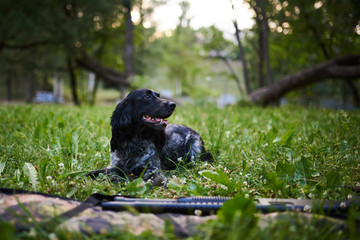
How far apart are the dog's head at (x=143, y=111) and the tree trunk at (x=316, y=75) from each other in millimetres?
11169

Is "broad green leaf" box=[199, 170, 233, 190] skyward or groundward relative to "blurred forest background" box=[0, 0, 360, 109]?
groundward

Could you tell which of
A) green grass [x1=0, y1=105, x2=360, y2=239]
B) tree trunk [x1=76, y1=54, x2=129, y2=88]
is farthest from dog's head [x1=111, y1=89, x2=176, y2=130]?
tree trunk [x1=76, y1=54, x2=129, y2=88]

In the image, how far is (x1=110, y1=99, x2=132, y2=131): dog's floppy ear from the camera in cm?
287

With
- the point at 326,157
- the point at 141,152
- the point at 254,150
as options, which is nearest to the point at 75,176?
the point at 141,152

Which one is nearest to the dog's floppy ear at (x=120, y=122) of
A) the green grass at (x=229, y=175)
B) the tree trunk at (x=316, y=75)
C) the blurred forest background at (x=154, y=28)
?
the green grass at (x=229, y=175)

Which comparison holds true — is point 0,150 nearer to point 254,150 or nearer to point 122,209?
point 122,209

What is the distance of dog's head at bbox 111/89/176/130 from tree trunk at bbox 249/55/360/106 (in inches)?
440

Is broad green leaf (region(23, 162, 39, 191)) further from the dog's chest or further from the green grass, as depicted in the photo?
the dog's chest

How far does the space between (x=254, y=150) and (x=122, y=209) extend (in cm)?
246

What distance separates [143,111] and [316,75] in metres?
12.1

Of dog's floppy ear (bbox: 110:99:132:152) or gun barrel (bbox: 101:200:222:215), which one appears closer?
gun barrel (bbox: 101:200:222:215)

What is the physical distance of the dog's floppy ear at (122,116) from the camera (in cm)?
287

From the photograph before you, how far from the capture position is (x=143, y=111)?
2852mm

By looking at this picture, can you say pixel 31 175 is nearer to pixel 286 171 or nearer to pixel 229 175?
pixel 229 175
